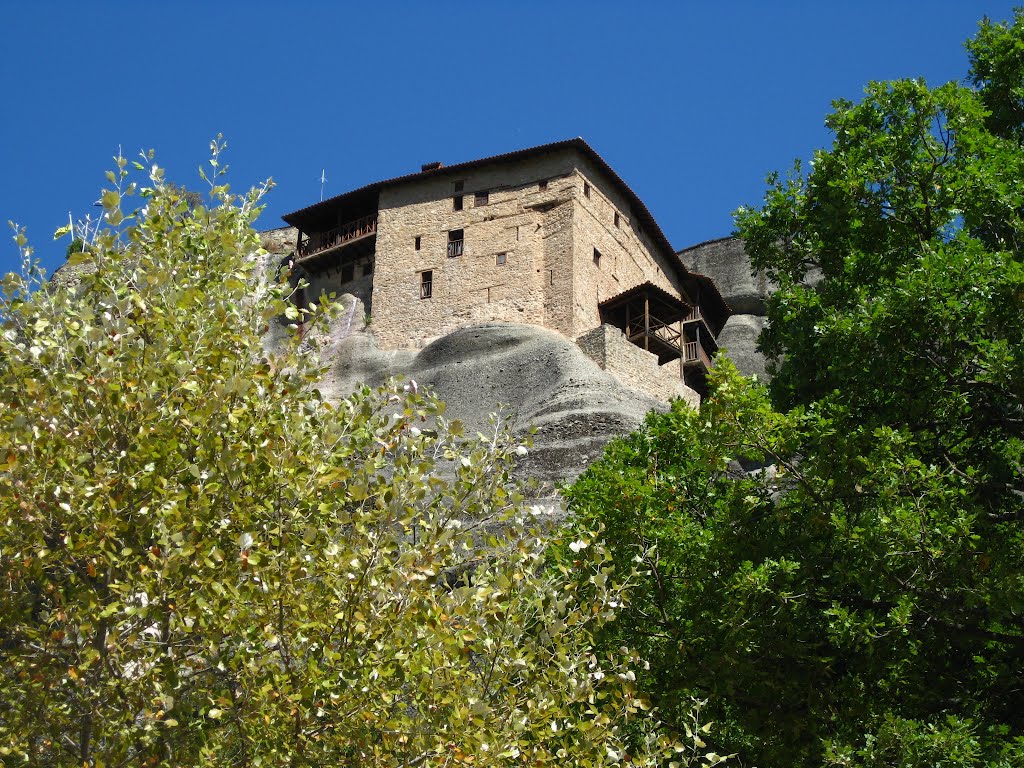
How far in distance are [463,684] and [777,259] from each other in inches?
349

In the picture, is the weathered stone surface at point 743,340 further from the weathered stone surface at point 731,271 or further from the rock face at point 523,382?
the rock face at point 523,382

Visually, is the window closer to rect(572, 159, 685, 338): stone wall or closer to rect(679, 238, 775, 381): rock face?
rect(572, 159, 685, 338): stone wall

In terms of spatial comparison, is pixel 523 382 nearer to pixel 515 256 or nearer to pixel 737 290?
pixel 515 256

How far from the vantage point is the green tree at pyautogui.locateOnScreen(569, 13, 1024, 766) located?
11109 mm

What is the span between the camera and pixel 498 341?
44.8 m

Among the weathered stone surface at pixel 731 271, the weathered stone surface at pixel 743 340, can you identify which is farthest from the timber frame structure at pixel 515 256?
the weathered stone surface at pixel 731 271

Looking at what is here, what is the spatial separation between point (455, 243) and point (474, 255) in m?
1.49

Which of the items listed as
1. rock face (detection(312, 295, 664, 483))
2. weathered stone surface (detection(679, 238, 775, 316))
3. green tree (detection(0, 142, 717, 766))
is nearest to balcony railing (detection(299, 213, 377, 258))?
rock face (detection(312, 295, 664, 483))

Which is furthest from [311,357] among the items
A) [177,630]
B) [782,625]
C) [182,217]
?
[782,625]

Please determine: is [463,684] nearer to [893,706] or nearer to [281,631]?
[281,631]

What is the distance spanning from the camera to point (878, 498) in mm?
11492

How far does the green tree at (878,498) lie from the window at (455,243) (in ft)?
120

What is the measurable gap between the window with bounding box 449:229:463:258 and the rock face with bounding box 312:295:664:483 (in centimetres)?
528

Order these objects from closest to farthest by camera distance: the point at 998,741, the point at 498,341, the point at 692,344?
1. the point at 998,741
2. the point at 498,341
3. the point at 692,344
